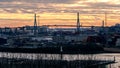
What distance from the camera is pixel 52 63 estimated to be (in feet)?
105

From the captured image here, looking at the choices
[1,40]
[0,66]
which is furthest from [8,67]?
[1,40]

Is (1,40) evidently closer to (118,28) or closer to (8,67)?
(118,28)

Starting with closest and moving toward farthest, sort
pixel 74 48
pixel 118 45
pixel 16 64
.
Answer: pixel 16 64 → pixel 74 48 → pixel 118 45

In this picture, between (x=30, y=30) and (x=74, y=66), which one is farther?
(x=30, y=30)

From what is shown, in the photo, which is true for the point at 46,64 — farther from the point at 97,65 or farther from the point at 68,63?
the point at 97,65

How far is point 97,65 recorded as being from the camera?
33.3m

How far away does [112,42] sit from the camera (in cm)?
8794

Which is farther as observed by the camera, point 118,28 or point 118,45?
A: point 118,28

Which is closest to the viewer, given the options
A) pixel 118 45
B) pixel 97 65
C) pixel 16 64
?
pixel 16 64

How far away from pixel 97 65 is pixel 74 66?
7.87 ft

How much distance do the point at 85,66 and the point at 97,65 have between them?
1.62 meters

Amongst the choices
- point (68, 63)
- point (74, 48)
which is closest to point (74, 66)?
point (68, 63)

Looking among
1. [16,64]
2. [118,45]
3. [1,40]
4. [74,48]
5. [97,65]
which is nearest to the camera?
[16,64]

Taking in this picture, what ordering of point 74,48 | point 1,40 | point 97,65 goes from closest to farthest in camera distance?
point 97,65 → point 74,48 → point 1,40
